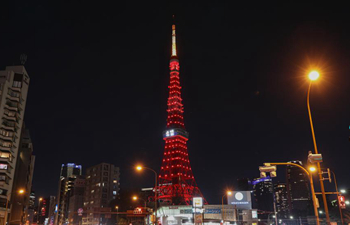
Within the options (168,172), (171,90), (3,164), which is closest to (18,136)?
(3,164)

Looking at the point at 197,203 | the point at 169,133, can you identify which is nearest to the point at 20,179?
the point at 197,203

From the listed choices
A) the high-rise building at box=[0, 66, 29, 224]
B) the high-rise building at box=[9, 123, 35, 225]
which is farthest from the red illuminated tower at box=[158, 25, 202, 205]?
the high-rise building at box=[0, 66, 29, 224]

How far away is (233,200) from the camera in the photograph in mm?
103312

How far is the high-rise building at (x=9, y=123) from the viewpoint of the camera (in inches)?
2702

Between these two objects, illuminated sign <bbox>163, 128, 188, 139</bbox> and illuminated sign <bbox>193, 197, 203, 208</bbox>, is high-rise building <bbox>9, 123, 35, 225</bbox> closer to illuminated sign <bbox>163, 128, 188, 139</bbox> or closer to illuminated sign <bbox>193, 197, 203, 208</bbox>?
illuminated sign <bbox>193, 197, 203, 208</bbox>

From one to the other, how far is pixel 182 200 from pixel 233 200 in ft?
81.0

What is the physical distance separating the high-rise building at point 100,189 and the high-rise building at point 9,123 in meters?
67.5

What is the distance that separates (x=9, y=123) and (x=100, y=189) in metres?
75.4

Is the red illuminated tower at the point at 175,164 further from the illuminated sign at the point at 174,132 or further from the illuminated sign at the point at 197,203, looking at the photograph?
the illuminated sign at the point at 197,203

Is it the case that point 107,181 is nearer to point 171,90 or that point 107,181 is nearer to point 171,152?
point 171,152

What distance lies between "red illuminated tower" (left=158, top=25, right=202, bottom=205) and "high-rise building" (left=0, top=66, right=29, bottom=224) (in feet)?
207

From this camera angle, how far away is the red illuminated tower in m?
122

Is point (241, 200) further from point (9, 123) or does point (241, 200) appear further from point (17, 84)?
point (17, 84)

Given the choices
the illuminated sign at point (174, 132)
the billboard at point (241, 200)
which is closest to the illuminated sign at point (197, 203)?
the billboard at point (241, 200)
